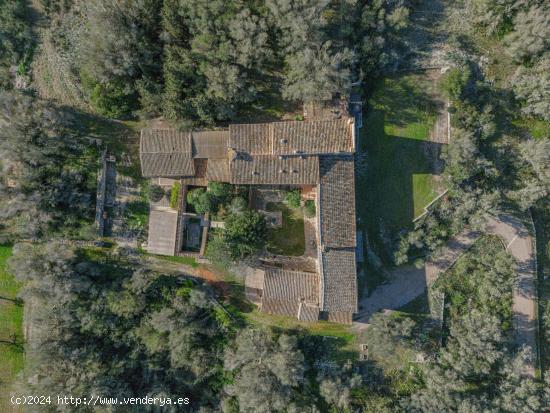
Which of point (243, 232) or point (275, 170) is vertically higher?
point (275, 170)

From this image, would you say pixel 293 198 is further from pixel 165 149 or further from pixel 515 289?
pixel 515 289

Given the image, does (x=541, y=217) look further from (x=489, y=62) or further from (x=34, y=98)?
(x=34, y=98)

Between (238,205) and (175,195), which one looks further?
(175,195)

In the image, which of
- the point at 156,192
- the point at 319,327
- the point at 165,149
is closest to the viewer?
the point at 165,149

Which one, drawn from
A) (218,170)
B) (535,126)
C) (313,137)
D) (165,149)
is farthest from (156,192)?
(535,126)

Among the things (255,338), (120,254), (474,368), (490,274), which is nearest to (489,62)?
(490,274)

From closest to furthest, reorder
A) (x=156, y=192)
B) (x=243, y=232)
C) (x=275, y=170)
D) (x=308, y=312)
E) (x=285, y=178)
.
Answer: (x=275, y=170) → (x=285, y=178) → (x=243, y=232) → (x=308, y=312) → (x=156, y=192)
